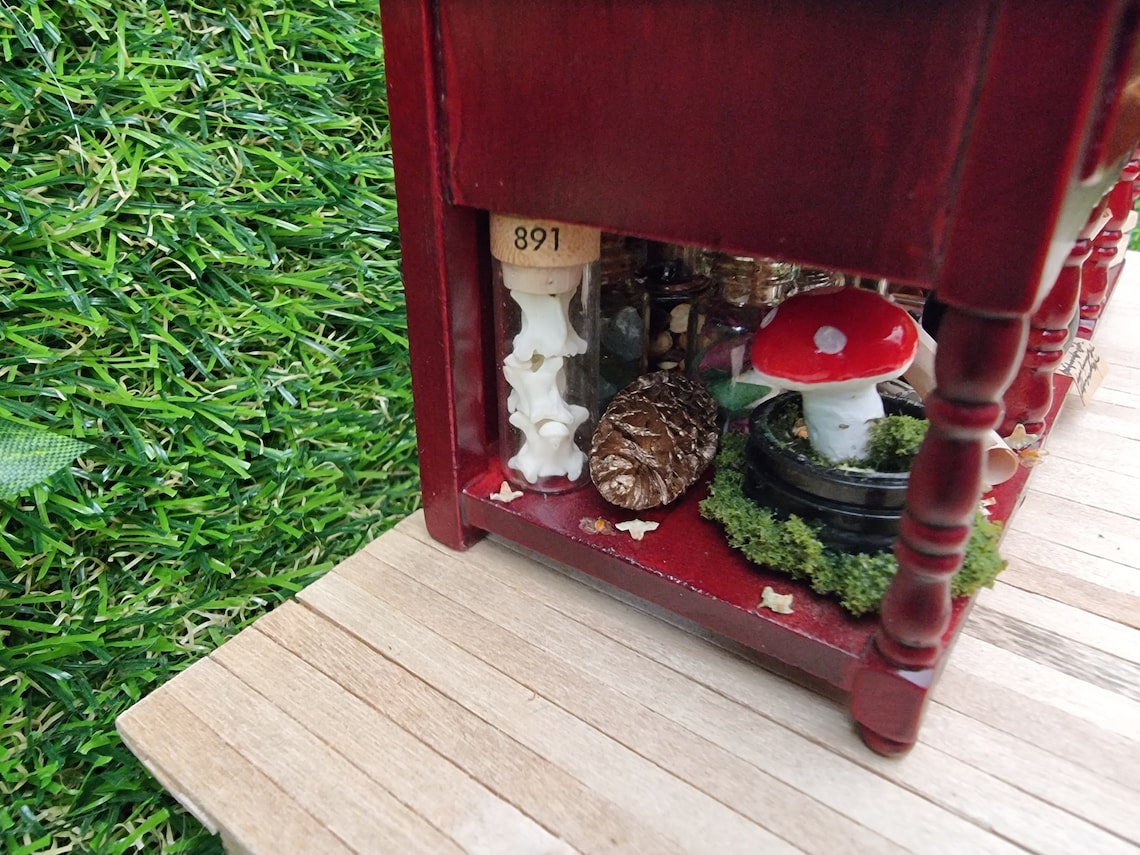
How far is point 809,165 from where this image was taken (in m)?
0.52

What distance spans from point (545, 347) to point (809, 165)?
36 centimetres

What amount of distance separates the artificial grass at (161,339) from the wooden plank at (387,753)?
4.4 inches

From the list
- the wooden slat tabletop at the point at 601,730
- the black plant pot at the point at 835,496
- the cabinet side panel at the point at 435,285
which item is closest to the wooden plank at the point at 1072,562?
the wooden slat tabletop at the point at 601,730

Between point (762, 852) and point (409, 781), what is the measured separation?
11.2 inches

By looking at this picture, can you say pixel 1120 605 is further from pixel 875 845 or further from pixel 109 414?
pixel 109 414

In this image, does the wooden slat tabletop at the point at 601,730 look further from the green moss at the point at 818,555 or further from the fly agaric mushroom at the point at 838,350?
the fly agaric mushroom at the point at 838,350

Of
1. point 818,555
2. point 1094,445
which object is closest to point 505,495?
point 818,555

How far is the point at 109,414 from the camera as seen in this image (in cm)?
73

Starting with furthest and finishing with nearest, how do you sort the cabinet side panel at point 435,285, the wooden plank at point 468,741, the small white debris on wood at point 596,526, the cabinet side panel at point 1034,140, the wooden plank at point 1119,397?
1. the wooden plank at point 1119,397
2. the small white debris on wood at point 596,526
3. the cabinet side panel at point 435,285
4. the wooden plank at point 468,741
5. the cabinet side panel at point 1034,140

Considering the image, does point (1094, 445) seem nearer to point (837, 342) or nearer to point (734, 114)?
point (837, 342)

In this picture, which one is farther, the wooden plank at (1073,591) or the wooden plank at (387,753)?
the wooden plank at (1073,591)

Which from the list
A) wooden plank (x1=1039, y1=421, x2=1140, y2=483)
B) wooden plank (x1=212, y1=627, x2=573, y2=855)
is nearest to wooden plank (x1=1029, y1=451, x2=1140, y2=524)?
wooden plank (x1=1039, y1=421, x2=1140, y2=483)

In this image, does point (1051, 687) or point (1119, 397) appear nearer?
point (1051, 687)

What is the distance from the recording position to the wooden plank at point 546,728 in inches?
23.9
